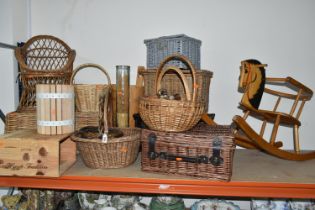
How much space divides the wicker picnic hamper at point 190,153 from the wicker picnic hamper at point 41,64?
1.89 feet

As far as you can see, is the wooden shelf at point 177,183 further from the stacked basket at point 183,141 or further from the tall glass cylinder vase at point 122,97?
the tall glass cylinder vase at point 122,97

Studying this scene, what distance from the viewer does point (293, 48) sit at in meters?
1.57

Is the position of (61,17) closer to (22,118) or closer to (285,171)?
(22,118)

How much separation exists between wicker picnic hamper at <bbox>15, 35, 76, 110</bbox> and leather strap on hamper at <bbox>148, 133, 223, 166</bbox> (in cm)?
61

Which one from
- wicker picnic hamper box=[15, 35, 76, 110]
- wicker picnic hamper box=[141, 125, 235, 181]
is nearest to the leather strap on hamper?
wicker picnic hamper box=[141, 125, 235, 181]

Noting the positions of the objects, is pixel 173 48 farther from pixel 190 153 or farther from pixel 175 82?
pixel 190 153

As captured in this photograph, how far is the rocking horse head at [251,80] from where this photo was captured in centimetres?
127

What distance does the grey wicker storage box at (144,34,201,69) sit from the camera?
1326 mm

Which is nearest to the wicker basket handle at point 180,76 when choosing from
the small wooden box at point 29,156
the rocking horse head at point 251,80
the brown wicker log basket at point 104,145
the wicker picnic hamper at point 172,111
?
the wicker picnic hamper at point 172,111

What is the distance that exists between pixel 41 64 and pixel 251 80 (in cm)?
Result: 118

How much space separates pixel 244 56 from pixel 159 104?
829 millimetres

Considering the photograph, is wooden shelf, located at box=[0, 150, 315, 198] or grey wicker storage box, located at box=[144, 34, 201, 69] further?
grey wicker storage box, located at box=[144, 34, 201, 69]

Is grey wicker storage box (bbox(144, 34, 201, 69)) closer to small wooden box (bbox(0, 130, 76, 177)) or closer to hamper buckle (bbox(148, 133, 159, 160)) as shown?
hamper buckle (bbox(148, 133, 159, 160))

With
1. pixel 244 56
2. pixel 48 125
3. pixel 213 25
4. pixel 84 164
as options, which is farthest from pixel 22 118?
pixel 244 56
